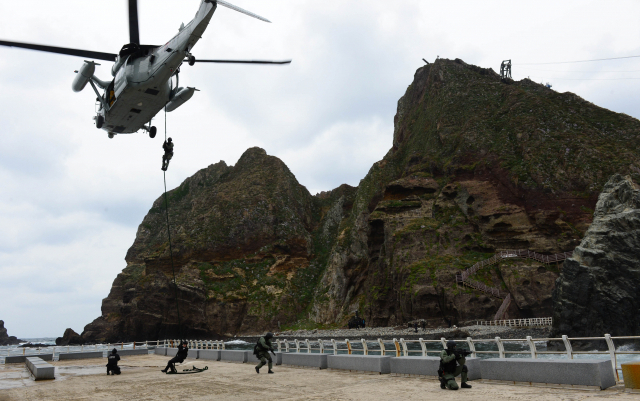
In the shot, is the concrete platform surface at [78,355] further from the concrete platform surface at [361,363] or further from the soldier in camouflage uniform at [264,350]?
the concrete platform surface at [361,363]

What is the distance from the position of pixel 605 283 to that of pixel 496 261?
83.5 ft

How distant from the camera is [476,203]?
7588cm

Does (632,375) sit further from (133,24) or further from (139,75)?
(133,24)

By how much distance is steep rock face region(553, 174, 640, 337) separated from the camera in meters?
39.8

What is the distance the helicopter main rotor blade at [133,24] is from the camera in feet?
59.0

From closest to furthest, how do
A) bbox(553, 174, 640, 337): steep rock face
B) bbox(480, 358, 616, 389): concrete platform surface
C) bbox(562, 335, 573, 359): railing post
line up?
bbox(480, 358, 616, 389): concrete platform surface, bbox(562, 335, 573, 359): railing post, bbox(553, 174, 640, 337): steep rock face

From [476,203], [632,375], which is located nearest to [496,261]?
[476,203]

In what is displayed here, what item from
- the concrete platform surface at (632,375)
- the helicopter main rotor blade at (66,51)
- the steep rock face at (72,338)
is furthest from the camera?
the steep rock face at (72,338)

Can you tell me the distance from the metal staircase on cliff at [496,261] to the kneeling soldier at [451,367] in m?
52.5

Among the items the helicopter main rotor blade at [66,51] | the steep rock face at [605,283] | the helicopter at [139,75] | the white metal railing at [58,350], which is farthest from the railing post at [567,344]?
the steep rock face at [605,283]

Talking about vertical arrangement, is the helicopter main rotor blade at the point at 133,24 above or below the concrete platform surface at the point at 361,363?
above

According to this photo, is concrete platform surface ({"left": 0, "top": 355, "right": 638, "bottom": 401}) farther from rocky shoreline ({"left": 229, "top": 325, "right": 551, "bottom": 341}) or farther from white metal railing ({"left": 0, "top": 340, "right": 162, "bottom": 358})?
rocky shoreline ({"left": 229, "top": 325, "right": 551, "bottom": 341})

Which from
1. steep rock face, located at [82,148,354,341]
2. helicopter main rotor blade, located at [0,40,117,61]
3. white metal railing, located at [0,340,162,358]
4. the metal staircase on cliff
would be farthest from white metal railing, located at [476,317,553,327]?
steep rock face, located at [82,148,354,341]

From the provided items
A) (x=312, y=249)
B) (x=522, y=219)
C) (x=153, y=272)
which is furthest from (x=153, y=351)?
(x=312, y=249)
